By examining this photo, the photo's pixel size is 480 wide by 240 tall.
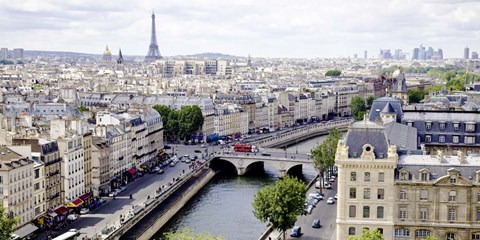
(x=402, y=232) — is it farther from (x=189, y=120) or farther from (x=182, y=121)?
(x=182, y=121)

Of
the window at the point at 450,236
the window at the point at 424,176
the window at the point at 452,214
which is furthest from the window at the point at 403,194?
the window at the point at 450,236

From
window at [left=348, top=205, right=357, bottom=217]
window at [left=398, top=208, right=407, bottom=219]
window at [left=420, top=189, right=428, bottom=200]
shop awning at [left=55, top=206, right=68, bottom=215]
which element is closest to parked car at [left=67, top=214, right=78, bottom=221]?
shop awning at [left=55, top=206, right=68, bottom=215]

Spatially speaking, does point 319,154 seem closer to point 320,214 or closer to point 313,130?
point 320,214

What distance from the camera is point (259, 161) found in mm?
104375

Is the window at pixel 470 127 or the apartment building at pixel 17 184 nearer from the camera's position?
the apartment building at pixel 17 184

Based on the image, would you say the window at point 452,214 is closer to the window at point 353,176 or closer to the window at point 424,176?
the window at point 424,176

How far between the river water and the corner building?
1791 centimetres

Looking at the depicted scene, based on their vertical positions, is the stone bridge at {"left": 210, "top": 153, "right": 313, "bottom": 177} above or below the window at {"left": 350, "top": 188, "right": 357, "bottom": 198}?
below

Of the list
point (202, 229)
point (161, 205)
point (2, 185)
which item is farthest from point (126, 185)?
point (2, 185)

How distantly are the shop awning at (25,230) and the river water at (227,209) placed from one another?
1152 cm

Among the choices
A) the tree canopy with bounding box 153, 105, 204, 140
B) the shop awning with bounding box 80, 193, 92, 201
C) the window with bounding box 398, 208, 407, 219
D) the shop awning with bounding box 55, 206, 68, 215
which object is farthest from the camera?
the tree canopy with bounding box 153, 105, 204, 140

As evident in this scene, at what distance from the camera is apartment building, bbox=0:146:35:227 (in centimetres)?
6312

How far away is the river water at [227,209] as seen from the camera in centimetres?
7262

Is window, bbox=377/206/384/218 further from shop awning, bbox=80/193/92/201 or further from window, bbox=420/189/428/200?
shop awning, bbox=80/193/92/201
